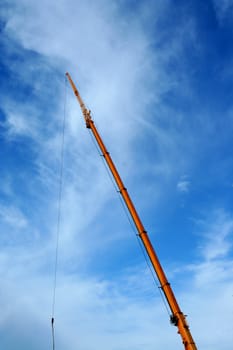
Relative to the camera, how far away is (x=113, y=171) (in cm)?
2727

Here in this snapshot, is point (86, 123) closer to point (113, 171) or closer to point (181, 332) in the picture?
point (113, 171)

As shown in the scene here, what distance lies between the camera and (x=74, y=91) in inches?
1532

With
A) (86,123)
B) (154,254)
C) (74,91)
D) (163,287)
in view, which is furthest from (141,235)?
(74,91)

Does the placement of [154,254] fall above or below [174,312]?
above

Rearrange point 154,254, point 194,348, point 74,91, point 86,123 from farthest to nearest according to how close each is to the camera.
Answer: point 74,91
point 86,123
point 154,254
point 194,348

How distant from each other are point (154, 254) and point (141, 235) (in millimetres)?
1882

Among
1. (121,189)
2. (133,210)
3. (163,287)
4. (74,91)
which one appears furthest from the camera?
(74,91)

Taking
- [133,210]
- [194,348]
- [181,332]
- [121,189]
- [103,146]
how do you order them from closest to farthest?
[194,348], [181,332], [133,210], [121,189], [103,146]

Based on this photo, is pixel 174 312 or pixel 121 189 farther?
pixel 121 189

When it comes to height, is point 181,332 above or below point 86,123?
below

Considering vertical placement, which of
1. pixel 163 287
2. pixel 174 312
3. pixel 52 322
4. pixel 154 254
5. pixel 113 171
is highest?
pixel 113 171

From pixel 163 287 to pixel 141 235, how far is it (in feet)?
14.4

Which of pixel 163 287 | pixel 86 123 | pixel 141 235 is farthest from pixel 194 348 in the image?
pixel 86 123

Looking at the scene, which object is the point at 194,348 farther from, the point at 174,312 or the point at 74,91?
the point at 74,91
